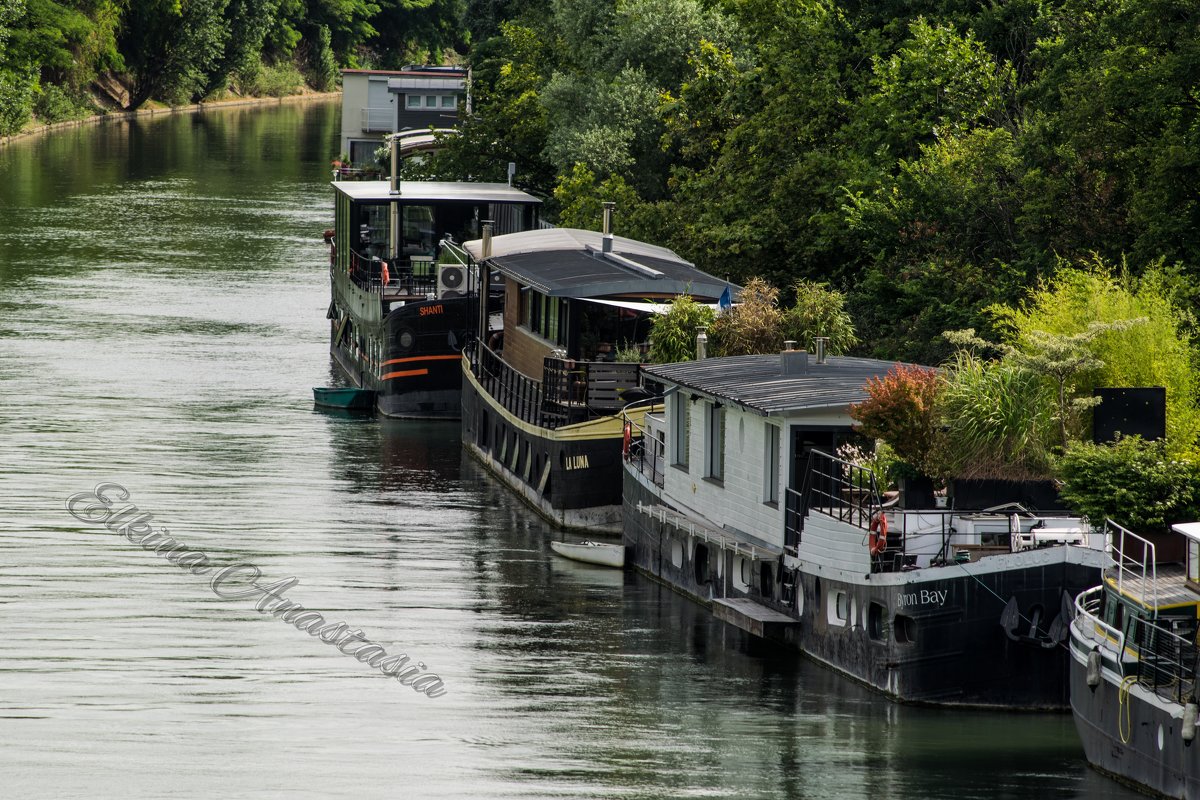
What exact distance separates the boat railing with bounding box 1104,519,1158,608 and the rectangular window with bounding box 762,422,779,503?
5827 mm

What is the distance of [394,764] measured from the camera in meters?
25.7

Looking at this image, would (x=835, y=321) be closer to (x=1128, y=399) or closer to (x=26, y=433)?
(x=1128, y=399)

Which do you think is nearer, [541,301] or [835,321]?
[835,321]

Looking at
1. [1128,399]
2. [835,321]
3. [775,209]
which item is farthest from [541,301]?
[1128,399]

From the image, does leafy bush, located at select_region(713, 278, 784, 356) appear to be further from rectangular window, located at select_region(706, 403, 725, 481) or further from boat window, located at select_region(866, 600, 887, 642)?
boat window, located at select_region(866, 600, 887, 642)

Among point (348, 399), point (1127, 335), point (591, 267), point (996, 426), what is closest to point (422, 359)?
point (348, 399)

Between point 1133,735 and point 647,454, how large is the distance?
47.7 feet

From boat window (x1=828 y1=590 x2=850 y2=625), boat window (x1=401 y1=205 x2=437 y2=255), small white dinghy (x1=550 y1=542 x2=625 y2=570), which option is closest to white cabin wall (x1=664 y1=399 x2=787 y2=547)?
boat window (x1=828 y1=590 x2=850 y2=625)

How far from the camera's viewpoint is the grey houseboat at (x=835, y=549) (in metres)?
26.5

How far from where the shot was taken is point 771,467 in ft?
102

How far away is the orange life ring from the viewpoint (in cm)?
2739

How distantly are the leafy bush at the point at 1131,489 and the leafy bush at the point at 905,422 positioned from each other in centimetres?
221

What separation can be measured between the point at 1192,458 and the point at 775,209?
25.1 metres

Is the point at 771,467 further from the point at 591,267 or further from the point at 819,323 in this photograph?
the point at 591,267
